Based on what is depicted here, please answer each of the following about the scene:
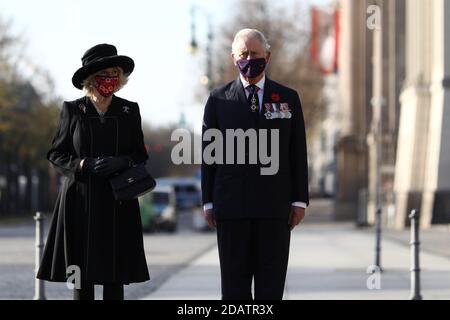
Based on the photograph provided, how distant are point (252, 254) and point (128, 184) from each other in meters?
0.82

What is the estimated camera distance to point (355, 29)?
7212 cm

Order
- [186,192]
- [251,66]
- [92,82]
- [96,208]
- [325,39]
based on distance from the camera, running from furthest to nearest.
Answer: [186,192] < [325,39] < [92,82] < [96,208] < [251,66]

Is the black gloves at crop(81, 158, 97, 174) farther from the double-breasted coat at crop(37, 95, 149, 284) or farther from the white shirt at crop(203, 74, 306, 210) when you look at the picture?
the white shirt at crop(203, 74, 306, 210)

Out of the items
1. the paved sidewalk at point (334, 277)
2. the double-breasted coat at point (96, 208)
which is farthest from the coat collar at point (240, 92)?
the paved sidewalk at point (334, 277)

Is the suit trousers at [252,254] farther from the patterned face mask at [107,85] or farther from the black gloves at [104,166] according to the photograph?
the patterned face mask at [107,85]

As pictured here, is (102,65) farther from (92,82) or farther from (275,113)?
(275,113)

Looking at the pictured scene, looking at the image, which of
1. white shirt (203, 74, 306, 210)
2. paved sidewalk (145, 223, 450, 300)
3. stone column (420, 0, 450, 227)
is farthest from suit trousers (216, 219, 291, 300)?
stone column (420, 0, 450, 227)

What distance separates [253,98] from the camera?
25.4 ft

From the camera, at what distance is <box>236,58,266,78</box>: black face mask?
25.0ft

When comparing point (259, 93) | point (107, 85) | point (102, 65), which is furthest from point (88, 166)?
point (259, 93)

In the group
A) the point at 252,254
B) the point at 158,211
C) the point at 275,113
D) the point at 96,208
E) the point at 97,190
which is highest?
the point at 275,113

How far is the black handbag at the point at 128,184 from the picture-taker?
7750mm
